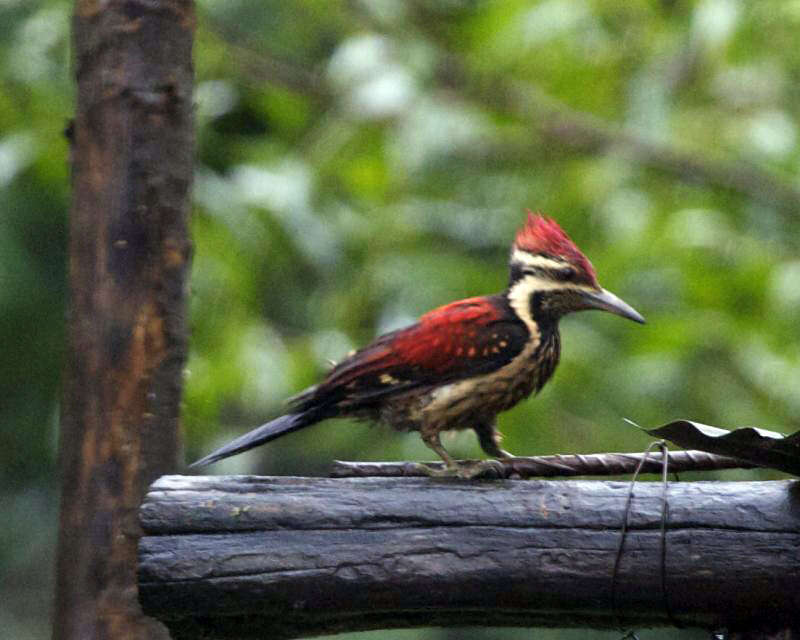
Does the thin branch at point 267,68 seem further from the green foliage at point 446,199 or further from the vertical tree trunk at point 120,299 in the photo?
the vertical tree trunk at point 120,299

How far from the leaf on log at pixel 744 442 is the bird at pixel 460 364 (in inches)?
23.4

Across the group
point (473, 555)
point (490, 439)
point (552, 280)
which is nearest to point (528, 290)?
point (552, 280)

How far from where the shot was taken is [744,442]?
2.50 m

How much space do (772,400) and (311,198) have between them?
5.99 ft

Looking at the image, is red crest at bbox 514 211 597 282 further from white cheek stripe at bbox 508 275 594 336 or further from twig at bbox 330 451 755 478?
twig at bbox 330 451 755 478

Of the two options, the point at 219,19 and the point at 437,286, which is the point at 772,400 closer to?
the point at 437,286

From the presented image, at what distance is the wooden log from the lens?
257 cm

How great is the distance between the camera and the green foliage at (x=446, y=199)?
506 cm

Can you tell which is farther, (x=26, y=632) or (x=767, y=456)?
(x=26, y=632)

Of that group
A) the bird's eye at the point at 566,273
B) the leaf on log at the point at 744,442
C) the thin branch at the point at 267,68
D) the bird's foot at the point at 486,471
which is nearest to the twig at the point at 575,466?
the bird's foot at the point at 486,471

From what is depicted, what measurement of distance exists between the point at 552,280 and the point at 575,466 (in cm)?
62

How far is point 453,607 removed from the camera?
2.62 meters

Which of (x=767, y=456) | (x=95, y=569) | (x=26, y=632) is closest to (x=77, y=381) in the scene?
(x=95, y=569)

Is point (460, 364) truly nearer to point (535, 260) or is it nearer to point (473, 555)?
point (535, 260)
